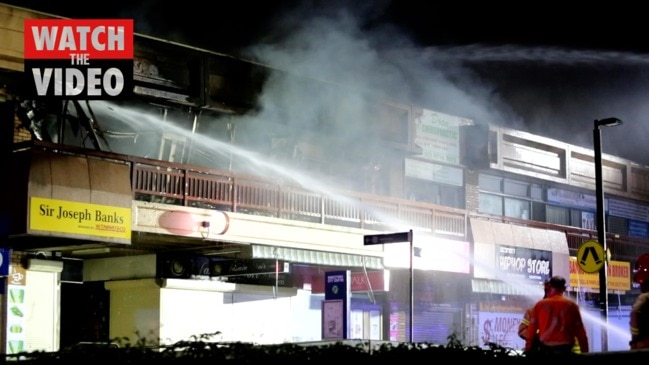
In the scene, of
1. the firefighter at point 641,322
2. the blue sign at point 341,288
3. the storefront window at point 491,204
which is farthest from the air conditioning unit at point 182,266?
the firefighter at point 641,322

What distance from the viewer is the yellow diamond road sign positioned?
67.8 feet

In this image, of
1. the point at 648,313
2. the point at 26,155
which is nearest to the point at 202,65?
the point at 26,155

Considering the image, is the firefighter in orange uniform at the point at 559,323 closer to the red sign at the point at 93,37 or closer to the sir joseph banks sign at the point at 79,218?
the sir joseph banks sign at the point at 79,218

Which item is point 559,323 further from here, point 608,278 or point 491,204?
point 608,278

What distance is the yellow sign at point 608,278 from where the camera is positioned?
93.1ft

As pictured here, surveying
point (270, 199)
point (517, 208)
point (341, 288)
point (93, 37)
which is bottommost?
point (341, 288)

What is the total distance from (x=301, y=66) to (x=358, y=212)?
11.8 feet

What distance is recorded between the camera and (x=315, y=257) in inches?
828

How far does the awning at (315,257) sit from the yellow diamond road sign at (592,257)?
4232 millimetres

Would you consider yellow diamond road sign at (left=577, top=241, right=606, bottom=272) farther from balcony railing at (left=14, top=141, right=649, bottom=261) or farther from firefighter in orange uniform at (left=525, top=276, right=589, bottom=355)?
firefighter in orange uniform at (left=525, top=276, right=589, bottom=355)

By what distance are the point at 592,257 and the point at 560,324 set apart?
11478 mm

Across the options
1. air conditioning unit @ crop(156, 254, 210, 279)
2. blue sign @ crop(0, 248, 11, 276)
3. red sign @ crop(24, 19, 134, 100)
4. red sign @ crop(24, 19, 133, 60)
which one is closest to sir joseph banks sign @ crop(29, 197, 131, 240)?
blue sign @ crop(0, 248, 11, 276)

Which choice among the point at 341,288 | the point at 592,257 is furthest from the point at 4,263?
the point at 592,257

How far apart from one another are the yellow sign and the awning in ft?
26.2
